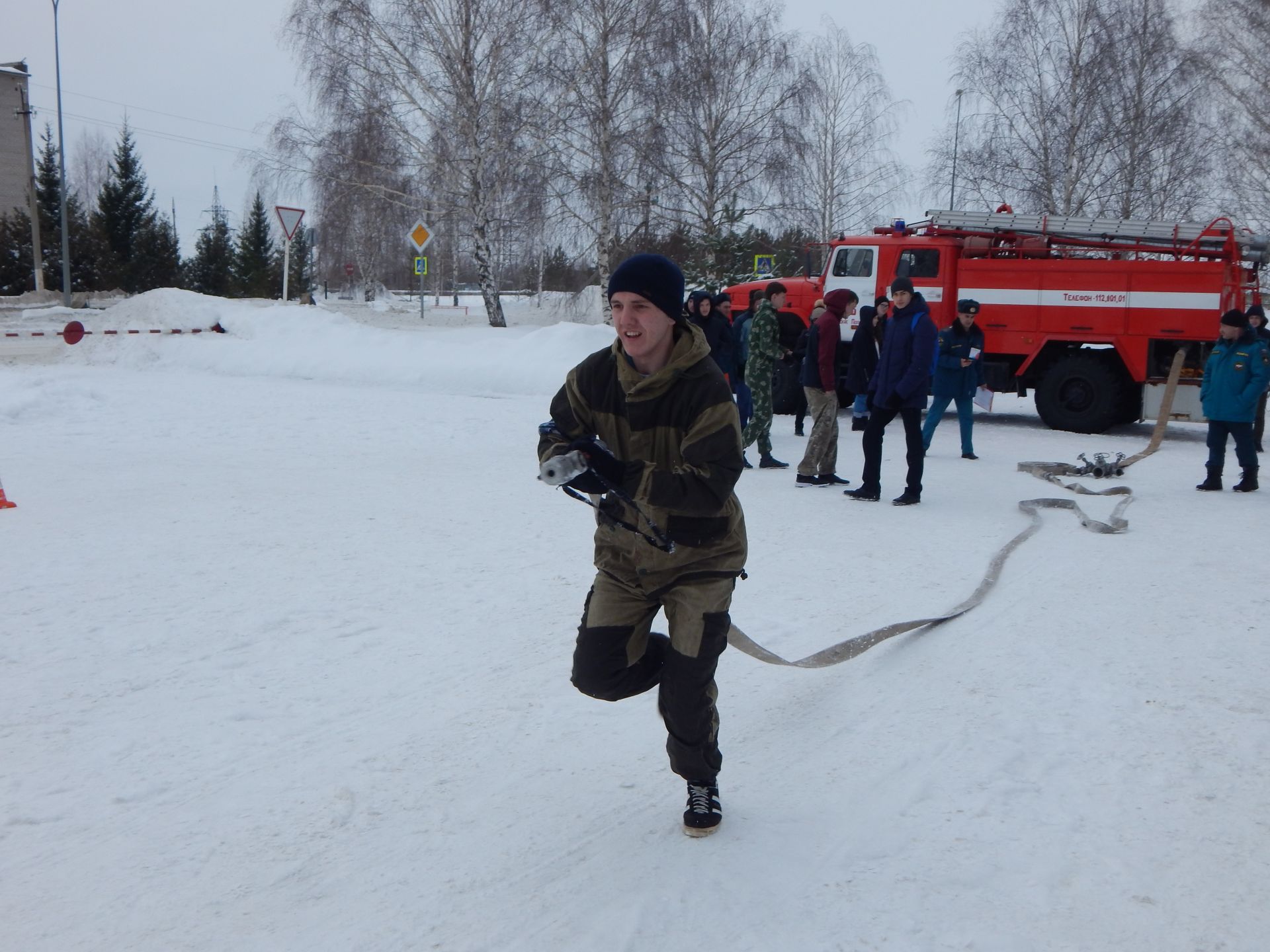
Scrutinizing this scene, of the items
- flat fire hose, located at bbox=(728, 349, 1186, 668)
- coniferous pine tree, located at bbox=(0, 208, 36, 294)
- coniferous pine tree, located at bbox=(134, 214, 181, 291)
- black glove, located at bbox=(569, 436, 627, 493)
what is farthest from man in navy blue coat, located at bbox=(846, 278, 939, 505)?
coniferous pine tree, located at bbox=(0, 208, 36, 294)

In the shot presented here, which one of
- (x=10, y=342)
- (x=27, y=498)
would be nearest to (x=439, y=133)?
(x=10, y=342)

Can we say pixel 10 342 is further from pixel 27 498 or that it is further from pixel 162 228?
pixel 162 228

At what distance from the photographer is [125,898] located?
109 inches

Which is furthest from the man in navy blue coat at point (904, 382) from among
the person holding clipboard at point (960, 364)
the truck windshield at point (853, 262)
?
the truck windshield at point (853, 262)

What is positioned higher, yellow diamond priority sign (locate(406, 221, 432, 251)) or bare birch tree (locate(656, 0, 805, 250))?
bare birch tree (locate(656, 0, 805, 250))

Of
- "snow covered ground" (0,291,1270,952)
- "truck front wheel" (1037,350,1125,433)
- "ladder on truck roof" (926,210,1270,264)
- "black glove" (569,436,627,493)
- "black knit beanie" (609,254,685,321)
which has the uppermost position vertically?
"ladder on truck roof" (926,210,1270,264)

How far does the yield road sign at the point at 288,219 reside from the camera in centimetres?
1934

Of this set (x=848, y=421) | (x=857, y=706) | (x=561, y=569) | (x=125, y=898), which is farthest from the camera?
(x=848, y=421)

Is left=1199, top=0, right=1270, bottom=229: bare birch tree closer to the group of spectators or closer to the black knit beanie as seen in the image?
the group of spectators

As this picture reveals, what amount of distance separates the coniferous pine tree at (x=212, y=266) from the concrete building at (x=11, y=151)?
6.90 m

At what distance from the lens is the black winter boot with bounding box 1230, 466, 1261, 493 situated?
9.17 meters

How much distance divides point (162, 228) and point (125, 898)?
136ft

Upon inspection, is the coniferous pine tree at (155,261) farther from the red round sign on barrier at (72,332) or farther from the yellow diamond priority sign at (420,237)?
the red round sign on barrier at (72,332)

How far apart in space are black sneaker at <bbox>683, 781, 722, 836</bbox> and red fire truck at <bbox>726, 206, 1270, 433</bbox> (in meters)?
12.2
